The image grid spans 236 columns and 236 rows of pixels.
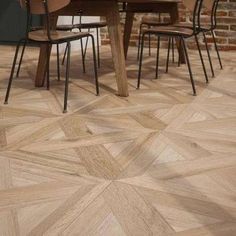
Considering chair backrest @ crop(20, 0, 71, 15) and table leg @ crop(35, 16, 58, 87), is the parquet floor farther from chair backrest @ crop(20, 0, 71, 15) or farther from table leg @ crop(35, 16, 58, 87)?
chair backrest @ crop(20, 0, 71, 15)

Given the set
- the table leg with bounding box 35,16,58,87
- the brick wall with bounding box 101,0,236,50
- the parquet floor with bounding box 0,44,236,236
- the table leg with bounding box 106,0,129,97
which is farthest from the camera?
the brick wall with bounding box 101,0,236,50

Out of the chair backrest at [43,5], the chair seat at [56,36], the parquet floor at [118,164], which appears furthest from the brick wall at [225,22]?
the chair backrest at [43,5]

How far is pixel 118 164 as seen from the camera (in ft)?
4.62

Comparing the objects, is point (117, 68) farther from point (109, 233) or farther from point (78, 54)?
point (78, 54)

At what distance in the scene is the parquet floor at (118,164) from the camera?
1.05 meters

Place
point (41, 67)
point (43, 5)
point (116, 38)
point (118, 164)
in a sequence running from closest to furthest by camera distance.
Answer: point (118, 164) → point (43, 5) → point (116, 38) → point (41, 67)

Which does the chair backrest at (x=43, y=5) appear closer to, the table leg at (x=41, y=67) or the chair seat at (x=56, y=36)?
the chair seat at (x=56, y=36)

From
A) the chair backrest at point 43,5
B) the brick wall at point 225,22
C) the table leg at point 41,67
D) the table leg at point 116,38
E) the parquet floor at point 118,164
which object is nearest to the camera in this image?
the parquet floor at point 118,164

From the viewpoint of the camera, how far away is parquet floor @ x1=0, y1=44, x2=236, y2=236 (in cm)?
105

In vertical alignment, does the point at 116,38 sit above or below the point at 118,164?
above

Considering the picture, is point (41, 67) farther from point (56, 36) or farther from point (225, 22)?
point (225, 22)

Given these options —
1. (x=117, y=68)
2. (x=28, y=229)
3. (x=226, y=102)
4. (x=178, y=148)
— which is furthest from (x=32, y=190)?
(x=226, y=102)

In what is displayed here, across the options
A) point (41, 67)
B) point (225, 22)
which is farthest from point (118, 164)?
point (225, 22)

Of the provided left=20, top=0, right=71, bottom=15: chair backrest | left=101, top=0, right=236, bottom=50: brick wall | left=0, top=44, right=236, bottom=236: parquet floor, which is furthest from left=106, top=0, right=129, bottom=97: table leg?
left=101, top=0, right=236, bottom=50: brick wall
